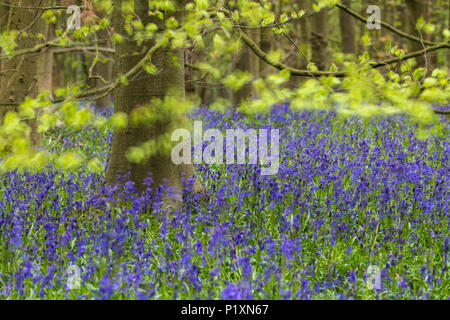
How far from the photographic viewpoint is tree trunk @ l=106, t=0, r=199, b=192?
5160mm

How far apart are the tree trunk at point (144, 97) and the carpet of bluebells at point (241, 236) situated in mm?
225

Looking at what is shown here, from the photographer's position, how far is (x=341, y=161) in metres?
6.88

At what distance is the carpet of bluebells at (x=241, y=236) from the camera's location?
3572mm

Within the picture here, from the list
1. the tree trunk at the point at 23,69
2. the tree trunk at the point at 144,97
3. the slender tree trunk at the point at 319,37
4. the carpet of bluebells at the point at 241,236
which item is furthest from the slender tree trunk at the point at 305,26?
the tree trunk at the point at 144,97

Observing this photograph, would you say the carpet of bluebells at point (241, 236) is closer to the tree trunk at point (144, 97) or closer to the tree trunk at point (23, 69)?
the tree trunk at point (144, 97)

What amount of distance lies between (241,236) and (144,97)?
1.94m

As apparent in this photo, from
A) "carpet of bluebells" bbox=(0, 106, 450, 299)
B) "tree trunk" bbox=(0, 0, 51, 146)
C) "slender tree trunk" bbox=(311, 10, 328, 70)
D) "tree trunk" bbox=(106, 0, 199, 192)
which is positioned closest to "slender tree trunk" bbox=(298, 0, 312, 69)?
"slender tree trunk" bbox=(311, 10, 328, 70)

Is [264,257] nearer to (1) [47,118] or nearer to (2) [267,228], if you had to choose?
(2) [267,228]

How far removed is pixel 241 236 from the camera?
4.12 metres

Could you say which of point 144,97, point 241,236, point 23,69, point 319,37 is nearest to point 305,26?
point 319,37

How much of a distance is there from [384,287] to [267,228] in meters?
1.47

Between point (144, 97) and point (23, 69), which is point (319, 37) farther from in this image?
point (144, 97)

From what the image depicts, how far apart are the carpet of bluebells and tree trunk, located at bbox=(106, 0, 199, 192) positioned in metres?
0.23

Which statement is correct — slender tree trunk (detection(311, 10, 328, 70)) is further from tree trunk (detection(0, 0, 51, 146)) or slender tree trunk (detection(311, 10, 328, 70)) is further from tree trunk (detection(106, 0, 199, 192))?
tree trunk (detection(106, 0, 199, 192))
